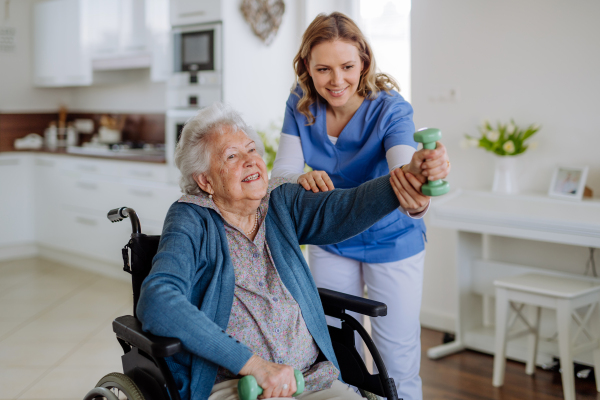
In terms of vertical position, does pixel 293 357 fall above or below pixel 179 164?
below

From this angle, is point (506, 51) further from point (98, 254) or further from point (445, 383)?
point (98, 254)

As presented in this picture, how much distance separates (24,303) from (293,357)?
2981 millimetres

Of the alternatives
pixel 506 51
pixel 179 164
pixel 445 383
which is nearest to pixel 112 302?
pixel 445 383

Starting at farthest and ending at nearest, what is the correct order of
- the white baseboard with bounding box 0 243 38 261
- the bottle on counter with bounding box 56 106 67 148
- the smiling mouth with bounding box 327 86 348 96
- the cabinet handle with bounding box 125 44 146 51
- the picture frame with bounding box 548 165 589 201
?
the bottle on counter with bounding box 56 106 67 148, the white baseboard with bounding box 0 243 38 261, the cabinet handle with bounding box 125 44 146 51, the picture frame with bounding box 548 165 589 201, the smiling mouth with bounding box 327 86 348 96

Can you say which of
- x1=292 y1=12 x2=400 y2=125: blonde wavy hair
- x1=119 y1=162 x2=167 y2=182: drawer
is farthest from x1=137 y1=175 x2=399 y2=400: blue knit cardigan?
x1=119 y1=162 x2=167 y2=182: drawer

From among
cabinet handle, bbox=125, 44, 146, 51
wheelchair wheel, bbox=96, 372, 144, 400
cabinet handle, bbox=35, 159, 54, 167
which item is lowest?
wheelchair wheel, bbox=96, 372, 144, 400

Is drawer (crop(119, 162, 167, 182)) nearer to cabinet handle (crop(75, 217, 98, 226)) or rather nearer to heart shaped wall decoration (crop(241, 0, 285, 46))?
cabinet handle (crop(75, 217, 98, 226))

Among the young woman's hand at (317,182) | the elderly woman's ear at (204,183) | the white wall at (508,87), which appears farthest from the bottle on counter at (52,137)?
the young woman's hand at (317,182)

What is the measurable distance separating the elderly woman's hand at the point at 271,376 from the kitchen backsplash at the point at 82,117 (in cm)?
389

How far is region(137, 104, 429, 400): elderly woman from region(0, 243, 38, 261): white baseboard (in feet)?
13.4

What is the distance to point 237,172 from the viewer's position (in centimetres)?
153

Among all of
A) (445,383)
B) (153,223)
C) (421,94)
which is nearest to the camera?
(445,383)

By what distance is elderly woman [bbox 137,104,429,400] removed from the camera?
1311mm

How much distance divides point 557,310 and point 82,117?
15.6ft
